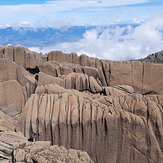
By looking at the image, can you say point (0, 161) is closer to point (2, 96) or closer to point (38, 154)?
point (38, 154)

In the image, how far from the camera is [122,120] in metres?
37.4

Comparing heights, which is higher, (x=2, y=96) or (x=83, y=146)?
(x=2, y=96)

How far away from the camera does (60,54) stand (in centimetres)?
5641

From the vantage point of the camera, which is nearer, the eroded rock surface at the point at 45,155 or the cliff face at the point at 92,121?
the eroded rock surface at the point at 45,155

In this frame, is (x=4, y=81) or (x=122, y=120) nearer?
(x=122, y=120)

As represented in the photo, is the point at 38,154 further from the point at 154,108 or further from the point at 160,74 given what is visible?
the point at 160,74

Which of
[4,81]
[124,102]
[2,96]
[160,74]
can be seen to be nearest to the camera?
[124,102]

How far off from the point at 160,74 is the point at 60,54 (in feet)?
42.6

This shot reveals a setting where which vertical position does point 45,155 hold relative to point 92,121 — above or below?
below

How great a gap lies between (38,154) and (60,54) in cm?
2645

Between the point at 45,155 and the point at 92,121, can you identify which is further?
the point at 92,121

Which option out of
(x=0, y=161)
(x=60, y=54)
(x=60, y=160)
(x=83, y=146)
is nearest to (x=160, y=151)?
(x=83, y=146)

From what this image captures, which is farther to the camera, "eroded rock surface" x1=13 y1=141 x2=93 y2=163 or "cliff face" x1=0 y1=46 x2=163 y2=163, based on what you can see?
"cliff face" x1=0 y1=46 x2=163 y2=163

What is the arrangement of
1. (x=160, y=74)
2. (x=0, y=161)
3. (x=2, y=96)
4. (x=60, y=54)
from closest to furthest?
(x=0, y=161)
(x=2, y=96)
(x=160, y=74)
(x=60, y=54)
